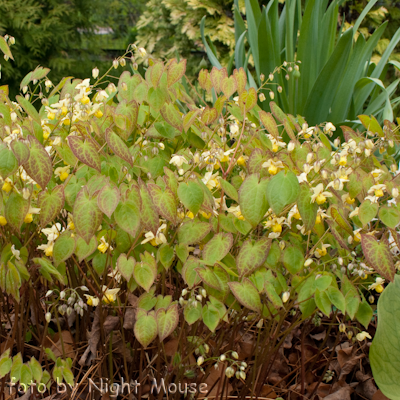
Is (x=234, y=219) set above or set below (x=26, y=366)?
above

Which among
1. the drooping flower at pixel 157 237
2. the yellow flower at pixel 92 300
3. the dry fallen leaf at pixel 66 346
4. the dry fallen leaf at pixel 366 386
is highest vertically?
the drooping flower at pixel 157 237

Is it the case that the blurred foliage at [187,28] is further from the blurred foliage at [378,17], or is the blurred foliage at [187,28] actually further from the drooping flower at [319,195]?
the drooping flower at [319,195]

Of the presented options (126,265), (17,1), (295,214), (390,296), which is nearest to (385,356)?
(390,296)

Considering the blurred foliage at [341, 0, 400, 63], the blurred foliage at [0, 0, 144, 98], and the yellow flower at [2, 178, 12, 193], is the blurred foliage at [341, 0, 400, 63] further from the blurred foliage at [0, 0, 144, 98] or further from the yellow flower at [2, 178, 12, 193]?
the yellow flower at [2, 178, 12, 193]

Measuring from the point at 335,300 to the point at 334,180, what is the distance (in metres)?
0.24

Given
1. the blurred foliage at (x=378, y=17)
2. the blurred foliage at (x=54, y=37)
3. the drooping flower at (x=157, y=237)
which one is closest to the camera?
the drooping flower at (x=157, y=237)

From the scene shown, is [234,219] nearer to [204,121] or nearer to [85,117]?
[204,121]

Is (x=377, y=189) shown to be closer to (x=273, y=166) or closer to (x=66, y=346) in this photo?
(x=273, y=166)

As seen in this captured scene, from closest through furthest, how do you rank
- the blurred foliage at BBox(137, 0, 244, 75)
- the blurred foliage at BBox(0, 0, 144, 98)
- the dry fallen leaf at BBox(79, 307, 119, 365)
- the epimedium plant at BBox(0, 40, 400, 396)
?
the epimedium plant at BBox(0, 40, 400, 396) < the dry fallen leaf at BBox(79, 307, 119, 365) < the blurred foliage at BBox(137, 0, 244, 75) < the blurred foliage at BBox(0, 0, 144, 98)

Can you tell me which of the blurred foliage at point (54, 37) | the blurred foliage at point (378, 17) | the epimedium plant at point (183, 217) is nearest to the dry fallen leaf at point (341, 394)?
the epimedium plant at point (183, 217)

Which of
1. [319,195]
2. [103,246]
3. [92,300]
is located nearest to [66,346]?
[92,300]

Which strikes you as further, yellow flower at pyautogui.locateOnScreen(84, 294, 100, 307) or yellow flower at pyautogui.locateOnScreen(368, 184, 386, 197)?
yellow flower at pyautogui.locateOnScreen(84, 294, 100, 307)

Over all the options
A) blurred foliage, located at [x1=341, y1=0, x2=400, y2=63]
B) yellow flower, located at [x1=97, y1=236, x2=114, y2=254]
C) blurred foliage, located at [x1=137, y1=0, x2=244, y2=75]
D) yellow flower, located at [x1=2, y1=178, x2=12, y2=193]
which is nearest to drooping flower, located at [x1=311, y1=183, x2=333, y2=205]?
yellow flower, located at [x1=97, y1=236, x2=114, y2=254]

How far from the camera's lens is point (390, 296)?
1.07 meters
